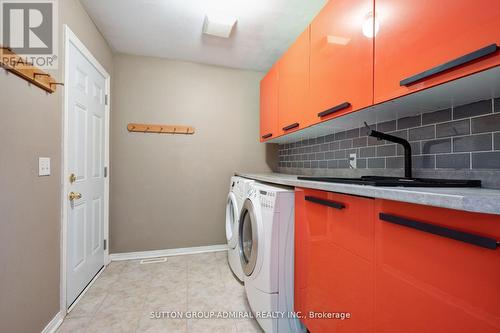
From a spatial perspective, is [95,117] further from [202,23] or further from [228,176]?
[228,176]

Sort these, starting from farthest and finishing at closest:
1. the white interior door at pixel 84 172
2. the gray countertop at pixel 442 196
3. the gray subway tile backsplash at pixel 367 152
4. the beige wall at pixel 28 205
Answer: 1. the white interior door at pixel 84 172
2. the gray subway tile backsplash at pixel 367 152
3. the beige wall at pixel 28 205
4. the gray countertop at pixel 442 196

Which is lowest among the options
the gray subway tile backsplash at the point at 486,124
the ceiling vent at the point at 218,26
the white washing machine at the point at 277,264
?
the white washing machine at the point at 277,264

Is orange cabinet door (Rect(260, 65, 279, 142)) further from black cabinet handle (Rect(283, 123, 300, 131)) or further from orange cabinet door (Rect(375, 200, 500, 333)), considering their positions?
orange cabinet door (Rect(375, 200, 500, 333))

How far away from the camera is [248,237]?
5.90 ft

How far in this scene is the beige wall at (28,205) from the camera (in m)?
1.04

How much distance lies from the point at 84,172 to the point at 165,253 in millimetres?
1312

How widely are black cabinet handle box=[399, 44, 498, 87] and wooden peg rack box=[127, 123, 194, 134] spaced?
90.6 inches

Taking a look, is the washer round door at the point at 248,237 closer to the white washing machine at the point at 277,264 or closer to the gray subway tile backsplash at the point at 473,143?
the white washing machine at the point at 277,264

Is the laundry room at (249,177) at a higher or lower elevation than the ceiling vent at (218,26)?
lower

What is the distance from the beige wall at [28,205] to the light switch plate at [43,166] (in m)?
0.03

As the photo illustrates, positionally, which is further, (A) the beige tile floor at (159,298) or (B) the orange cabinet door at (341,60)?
(A) the beige tile floor at (159,298)

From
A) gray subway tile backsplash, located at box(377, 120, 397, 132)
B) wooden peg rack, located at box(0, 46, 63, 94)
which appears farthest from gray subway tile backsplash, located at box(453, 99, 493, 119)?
wooden peg rack, located at box(0, 46, 63, 94)

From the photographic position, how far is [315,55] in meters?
1.50

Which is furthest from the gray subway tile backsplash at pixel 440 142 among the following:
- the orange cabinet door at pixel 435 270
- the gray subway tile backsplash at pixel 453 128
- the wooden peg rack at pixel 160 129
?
the wooden peg rack at pixel 160 129
